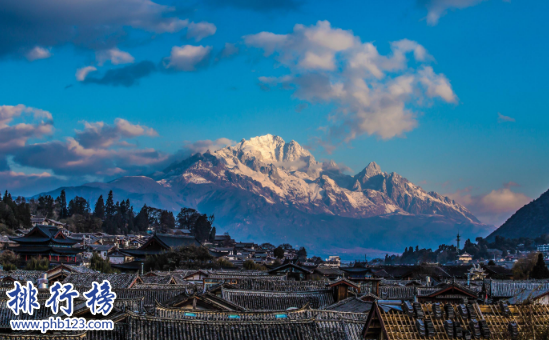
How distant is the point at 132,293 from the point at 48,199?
16889 cm

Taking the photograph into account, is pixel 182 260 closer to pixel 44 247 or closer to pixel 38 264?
pixel 38 264

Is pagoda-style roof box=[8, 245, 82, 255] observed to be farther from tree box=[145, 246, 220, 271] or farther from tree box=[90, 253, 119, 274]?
tree box=[145, 246, 220, 271]

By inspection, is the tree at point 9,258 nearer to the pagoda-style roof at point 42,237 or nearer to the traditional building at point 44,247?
the traditional building at point 44,247

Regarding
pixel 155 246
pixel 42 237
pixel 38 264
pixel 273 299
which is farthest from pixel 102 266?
pixel 273 299

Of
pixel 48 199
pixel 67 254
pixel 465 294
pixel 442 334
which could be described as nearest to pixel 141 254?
pixel 67 254

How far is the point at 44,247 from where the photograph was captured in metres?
99.1

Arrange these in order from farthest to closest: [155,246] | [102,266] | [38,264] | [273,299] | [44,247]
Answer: [155,246]
[44,247]
[102,266]
[38,264]
[273,299]

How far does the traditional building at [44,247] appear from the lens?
9819 cm

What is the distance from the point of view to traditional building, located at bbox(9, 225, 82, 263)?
3866 inches

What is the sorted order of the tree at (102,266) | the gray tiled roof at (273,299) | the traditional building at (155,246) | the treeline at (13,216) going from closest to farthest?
the gray tiled roof at (273,299) < the tree at (102,266) < the traditional building at (155,246) < the treeline at (13,216)

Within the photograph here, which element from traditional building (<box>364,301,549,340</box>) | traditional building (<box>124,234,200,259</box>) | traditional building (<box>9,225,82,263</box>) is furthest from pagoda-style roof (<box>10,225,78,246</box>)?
traditional building (<box>364,301,549,340</box>)

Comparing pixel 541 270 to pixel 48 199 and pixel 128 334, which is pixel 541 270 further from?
pixel 48 199

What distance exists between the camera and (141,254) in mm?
100875

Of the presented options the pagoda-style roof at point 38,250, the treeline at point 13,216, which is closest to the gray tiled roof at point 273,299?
the pagoda-style roof at point 38,250
